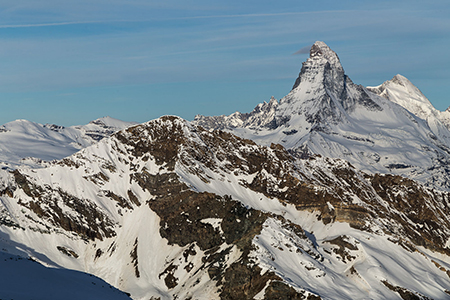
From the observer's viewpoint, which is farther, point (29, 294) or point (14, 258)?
point (14, 258)

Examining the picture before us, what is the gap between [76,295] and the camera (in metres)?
103

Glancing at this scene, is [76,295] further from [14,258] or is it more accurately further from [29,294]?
[14,258]

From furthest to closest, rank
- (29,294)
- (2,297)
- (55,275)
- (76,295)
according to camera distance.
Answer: (55,275) → (76,295) → (29,294) → (2,297)

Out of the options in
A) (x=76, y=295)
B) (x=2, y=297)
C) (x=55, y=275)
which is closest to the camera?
(x=2, y=297)

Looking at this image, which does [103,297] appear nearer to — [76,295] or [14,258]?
[76,295]

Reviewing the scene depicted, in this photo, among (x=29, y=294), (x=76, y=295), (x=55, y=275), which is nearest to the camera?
(x=29, y=294)

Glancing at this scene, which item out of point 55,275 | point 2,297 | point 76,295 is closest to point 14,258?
point 55,275

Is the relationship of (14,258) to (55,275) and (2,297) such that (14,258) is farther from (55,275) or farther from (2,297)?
(2,297)

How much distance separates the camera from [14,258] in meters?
112

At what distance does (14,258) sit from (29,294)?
19.3 meters

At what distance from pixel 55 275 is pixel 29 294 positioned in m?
15.3

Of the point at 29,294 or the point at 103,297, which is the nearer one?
the point at 29,294

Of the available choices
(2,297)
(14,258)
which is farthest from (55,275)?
(2,297)

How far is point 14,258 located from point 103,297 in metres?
19.0
